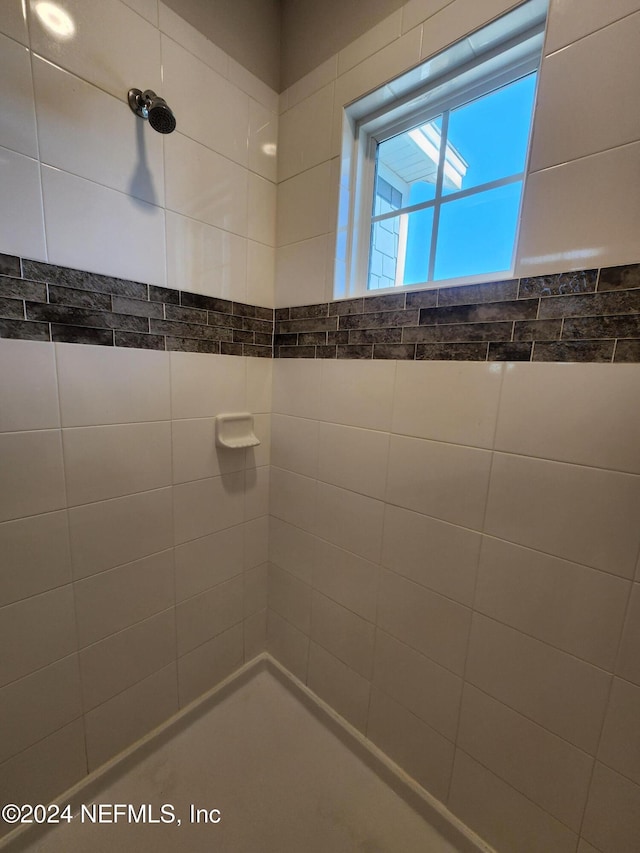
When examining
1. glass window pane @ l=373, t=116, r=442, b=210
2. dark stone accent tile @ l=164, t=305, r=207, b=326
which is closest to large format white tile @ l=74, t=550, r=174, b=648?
dark stone accent tile @ l=164, t=305, r=207, b=326

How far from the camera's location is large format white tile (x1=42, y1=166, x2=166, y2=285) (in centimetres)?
85

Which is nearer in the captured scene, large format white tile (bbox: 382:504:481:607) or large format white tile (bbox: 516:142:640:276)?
large format white tile (bbox: 516:142:640:276)

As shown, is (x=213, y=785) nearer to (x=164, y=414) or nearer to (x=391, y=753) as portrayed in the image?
(x=391, y=753)

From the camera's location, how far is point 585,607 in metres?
A: 0.79

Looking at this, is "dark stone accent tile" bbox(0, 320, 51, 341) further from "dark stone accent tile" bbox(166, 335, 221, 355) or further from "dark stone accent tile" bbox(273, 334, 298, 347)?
"dark stone accent tile" bbox(273, 334, 298, 347)

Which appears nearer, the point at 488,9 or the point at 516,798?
the point at 488,9

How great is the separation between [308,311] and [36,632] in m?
1.28

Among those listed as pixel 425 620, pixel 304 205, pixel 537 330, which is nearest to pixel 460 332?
pixel 537 330

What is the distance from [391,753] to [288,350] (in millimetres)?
1493

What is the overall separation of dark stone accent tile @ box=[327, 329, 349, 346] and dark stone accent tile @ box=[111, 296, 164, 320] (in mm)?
545

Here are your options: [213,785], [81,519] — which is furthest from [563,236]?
[213,785]

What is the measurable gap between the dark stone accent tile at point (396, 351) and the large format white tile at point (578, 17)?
0.69 metres

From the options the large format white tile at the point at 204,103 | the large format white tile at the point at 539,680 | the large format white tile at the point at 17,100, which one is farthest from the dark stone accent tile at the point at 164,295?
the large format white tile at the point at 539,680

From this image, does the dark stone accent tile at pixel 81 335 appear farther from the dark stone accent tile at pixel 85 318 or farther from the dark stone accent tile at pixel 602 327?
the dark stone accent tile at pixel 602 327
